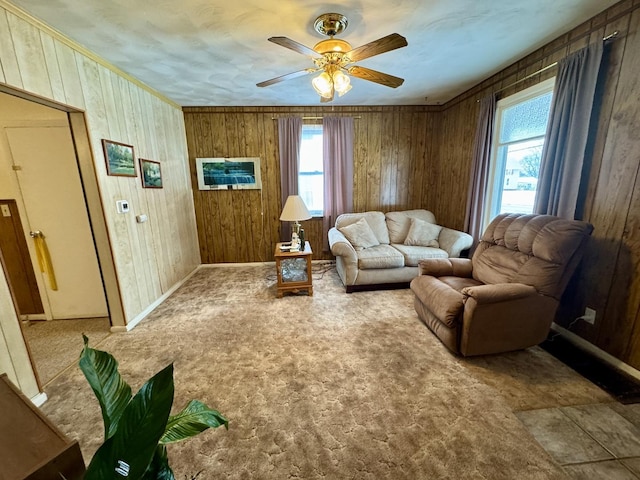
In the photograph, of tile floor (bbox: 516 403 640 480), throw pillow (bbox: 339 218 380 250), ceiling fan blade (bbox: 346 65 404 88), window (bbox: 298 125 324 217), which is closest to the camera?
tile floor (bbox: 516 403 640 480)

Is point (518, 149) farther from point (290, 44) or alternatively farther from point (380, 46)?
point (290, 44)

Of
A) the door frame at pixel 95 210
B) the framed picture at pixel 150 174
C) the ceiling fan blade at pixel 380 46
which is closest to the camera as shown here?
the ceiling fan blade at pixel 380 46

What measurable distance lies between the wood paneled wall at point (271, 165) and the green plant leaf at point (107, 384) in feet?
12.3

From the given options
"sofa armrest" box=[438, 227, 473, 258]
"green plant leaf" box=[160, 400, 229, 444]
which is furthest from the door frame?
"sofa armrest" box=[438, 227, 473, 258]

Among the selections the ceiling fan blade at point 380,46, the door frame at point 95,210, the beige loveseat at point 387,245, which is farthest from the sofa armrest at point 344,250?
the door frame at point 95,210

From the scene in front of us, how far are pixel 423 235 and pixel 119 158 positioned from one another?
3.76 meters

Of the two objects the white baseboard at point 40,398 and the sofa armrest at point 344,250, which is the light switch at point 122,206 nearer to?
the white baseboard at point 40,398

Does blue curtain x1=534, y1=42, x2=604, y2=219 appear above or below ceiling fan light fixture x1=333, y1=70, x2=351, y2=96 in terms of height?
below

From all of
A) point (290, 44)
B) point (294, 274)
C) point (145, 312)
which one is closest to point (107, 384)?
point (290, 44)

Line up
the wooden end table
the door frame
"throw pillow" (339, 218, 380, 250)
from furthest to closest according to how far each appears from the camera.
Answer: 1. "throw pillow" (339, 218, 380, 250)
2. the wooden end table
3. the door frame

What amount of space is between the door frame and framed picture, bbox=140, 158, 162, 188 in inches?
26.2

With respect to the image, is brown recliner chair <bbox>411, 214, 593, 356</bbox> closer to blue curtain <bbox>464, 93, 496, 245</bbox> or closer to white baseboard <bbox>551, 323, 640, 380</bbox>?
white baseboard <bbox>551, 323, 640, 380</bbox>

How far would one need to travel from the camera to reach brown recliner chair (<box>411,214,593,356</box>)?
1882 mm

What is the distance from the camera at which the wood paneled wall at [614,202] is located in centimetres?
181
